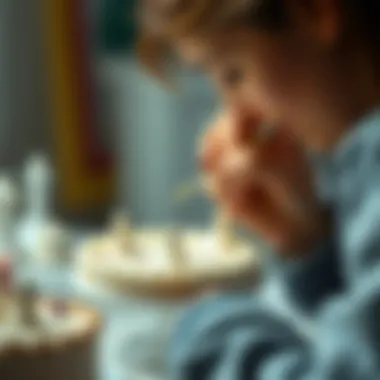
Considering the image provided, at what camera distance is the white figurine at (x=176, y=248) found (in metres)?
0.64

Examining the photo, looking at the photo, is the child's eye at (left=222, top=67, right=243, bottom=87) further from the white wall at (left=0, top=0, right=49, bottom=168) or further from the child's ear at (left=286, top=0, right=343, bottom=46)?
the white wall at (left=0, top=0, right=49, bottom=168)

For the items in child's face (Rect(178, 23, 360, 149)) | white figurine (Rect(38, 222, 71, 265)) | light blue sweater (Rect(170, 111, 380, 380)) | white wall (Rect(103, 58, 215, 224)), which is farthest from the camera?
white wall (Rect(103, 58, 215, 224))

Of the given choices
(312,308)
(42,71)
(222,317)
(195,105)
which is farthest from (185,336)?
(42,71)

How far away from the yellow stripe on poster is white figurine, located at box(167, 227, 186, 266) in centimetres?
43

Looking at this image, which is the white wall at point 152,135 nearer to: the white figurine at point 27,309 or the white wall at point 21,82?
the white wall at point 21,82

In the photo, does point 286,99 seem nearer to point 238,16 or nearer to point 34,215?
point 238,16

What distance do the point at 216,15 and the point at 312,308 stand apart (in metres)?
0.17

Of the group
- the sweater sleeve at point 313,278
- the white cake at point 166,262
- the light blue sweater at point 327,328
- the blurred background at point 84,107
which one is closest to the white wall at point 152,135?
the blurred background at point 84,107

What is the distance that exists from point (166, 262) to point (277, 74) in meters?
0.13

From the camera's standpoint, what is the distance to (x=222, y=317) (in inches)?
17.4

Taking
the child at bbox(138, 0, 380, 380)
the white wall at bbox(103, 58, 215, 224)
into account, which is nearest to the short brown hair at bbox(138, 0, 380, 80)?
the child at bbox(138, 0, 380, 380)

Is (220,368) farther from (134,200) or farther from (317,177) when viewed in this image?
(134,200)

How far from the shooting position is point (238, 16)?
58 centimetres

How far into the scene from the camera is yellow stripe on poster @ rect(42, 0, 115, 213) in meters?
1.11
